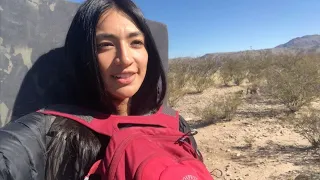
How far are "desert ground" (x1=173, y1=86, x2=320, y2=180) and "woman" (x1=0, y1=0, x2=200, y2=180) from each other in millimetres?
2941

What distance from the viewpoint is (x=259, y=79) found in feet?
40.8

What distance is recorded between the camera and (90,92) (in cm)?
123

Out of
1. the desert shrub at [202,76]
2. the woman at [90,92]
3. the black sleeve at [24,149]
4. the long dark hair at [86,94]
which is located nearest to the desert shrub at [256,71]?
the desert shrub at [202,76]

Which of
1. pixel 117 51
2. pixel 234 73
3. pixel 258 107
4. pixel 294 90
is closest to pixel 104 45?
pixel 117 51

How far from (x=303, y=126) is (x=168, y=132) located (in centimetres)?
462

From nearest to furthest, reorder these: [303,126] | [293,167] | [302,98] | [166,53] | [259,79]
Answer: [166,53]
[293,167]
[303,126]
[302,98]
[259,79]

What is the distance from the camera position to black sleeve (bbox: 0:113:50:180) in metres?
0.83

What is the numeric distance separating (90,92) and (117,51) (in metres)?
0.18

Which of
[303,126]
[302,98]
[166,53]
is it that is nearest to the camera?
[166,53]

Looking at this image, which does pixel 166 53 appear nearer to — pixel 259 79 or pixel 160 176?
pixel 160 176

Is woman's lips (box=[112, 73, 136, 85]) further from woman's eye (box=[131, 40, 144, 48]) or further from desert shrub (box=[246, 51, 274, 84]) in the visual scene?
desert shrub (box=[246, 51, 274, 84])

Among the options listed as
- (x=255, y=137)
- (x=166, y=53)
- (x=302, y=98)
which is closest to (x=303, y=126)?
(x=255, y=137)

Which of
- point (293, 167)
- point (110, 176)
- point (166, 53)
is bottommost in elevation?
point (293, 167)

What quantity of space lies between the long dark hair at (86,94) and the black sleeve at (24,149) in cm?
4
